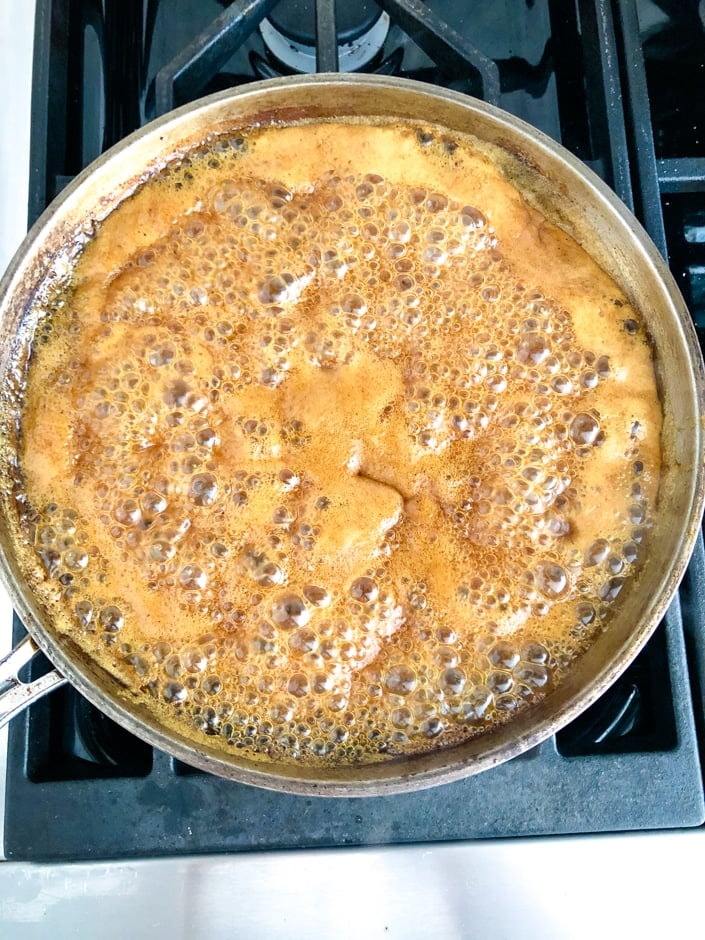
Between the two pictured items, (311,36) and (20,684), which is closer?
(20,684)

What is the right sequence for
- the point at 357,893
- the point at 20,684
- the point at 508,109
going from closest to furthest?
the point at 20,684 → the point at 357,893 → the point at 508,109

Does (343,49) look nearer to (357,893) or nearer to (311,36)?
(311,36)

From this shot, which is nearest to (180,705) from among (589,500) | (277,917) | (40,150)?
(277,917)

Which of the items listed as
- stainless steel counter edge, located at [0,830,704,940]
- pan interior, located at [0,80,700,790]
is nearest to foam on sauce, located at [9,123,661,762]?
pan interior, located at [0,80,700,790]

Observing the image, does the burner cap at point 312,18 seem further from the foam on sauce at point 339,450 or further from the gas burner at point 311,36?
the foam on sauce at point 339,450

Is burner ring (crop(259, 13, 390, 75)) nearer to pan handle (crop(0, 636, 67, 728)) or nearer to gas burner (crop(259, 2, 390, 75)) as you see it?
gas burner (crop(259, 2, 390, 75))

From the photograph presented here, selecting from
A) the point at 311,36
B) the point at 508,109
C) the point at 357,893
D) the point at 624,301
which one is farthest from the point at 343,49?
the point at 357,893

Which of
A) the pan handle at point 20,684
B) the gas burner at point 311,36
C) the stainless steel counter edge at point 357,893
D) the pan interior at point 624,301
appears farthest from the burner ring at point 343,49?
the stainless steel counter edge at point 357,893
